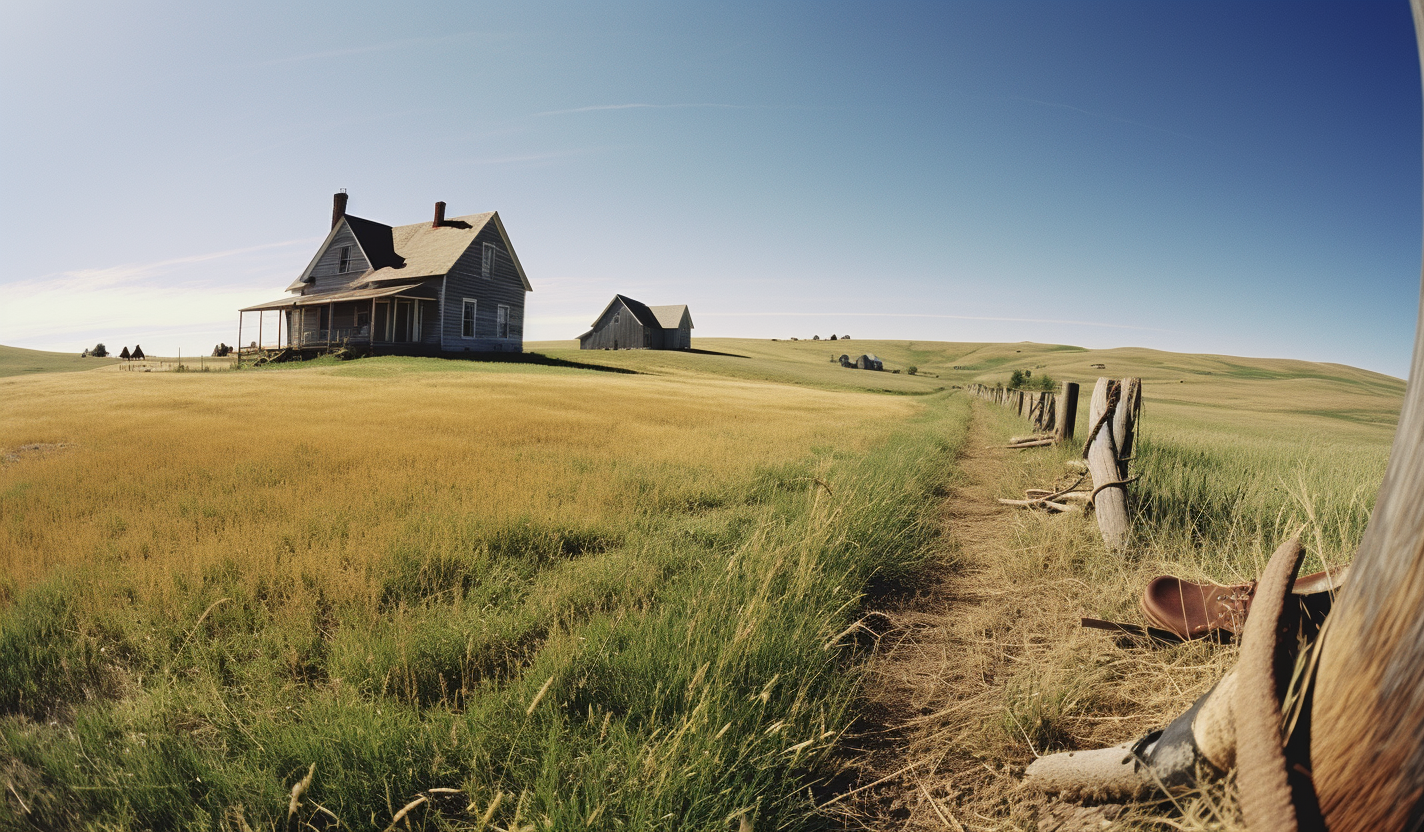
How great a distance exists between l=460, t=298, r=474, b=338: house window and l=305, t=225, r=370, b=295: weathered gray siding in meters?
7.19

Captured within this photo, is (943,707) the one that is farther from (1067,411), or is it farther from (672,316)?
(672,316)

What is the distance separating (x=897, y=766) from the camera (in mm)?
2477

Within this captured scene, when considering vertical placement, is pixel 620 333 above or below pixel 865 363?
above

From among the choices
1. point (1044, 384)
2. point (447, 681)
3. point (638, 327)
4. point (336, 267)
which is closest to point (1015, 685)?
point (447, 681)

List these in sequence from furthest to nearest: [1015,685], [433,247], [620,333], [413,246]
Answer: [620,333]
[413,246]
[433,247]
[1015,685]

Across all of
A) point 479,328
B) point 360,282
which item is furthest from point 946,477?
point 360,282

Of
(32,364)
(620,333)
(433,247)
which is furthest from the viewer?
(620,333)

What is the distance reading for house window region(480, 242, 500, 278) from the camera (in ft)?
124

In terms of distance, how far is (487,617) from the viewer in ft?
11.2

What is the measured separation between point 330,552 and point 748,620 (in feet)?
10.6

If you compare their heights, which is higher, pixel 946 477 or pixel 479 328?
pixel 479 328

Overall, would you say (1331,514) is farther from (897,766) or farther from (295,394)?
(295,394)

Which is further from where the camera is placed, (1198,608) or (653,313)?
(653,313)

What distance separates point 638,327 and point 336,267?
98.8 feet
